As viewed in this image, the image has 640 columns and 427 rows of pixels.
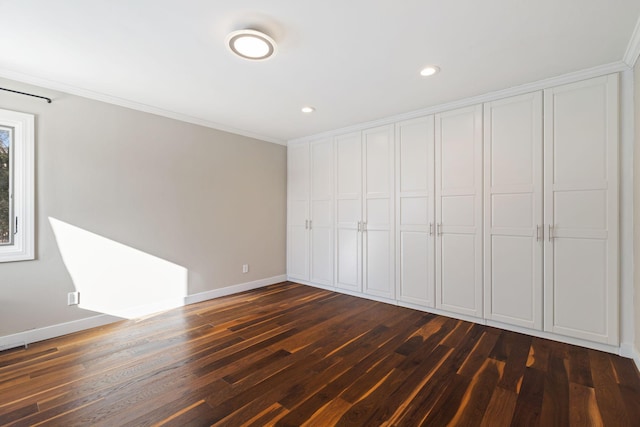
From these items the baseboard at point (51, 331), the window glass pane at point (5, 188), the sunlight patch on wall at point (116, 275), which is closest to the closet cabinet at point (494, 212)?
the sunlight patch on wall at point (116, 275)

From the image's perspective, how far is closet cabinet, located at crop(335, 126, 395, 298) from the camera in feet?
12.8

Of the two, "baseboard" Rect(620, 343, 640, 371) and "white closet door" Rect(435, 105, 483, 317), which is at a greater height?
"white closet door" Rect(435, 105, 483, 317)

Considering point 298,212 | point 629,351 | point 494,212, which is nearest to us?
point 629,351

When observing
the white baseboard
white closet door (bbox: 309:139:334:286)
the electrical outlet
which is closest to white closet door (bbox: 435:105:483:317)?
white closet door (bbox: 309:139:334:286)

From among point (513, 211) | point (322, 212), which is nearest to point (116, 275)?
point (322, 212)

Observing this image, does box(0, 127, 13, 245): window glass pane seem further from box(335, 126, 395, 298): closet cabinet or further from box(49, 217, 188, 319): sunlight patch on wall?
box(335, 126, 395, 298): closet cabinet

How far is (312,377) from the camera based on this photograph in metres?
2.16

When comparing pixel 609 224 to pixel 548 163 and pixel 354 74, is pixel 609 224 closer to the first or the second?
pixel 548 163

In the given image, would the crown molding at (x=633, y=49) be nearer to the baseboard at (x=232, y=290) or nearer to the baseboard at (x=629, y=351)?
the baseboard at (x=629, y=351)

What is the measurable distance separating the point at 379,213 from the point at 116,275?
129 inches

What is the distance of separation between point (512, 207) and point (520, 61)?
4.45 ft

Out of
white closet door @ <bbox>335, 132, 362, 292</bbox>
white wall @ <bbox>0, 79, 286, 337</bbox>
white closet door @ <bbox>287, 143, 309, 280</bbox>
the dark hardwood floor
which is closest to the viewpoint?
the dark hardwood floor

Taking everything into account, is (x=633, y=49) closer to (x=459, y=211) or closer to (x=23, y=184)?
(x=459, y=211)

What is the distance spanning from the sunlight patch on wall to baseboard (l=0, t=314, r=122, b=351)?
93 millimetres
